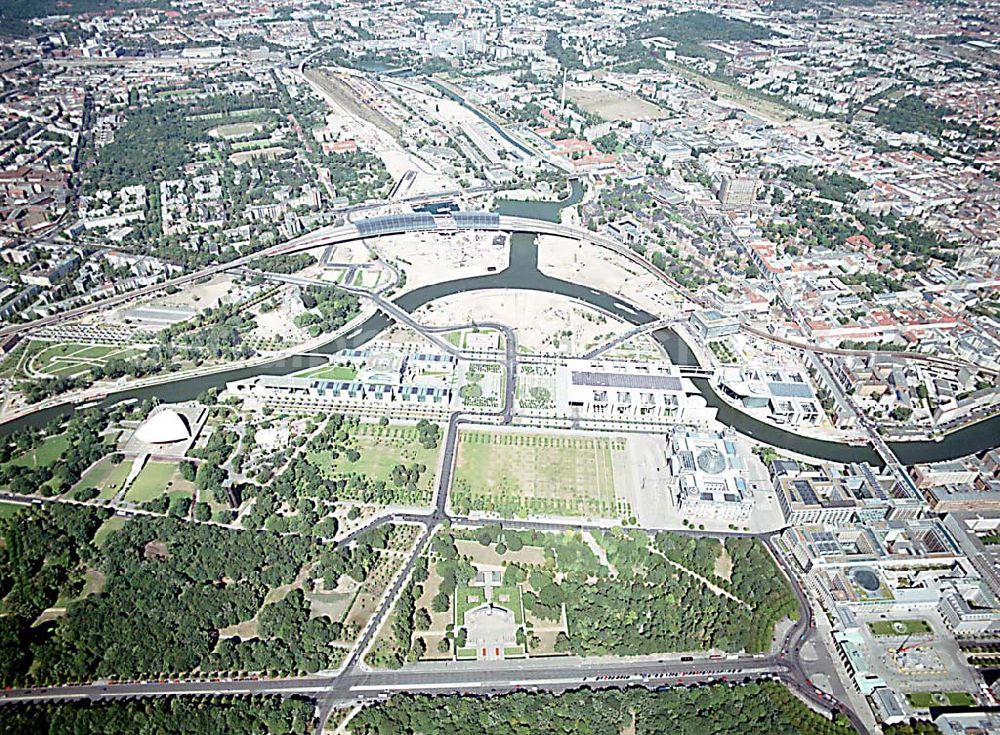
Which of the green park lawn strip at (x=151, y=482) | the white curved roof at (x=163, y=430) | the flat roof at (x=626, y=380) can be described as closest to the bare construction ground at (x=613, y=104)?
the flat roof at (x=626, y=380)

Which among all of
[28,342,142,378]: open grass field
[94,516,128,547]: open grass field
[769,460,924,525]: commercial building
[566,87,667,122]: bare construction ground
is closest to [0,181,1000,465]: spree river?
[769,460,924,525]: commercial building

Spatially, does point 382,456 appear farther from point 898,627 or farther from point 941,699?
point 941,699

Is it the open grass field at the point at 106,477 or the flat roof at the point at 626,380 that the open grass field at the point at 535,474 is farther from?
the open grass field at the point at 106,477

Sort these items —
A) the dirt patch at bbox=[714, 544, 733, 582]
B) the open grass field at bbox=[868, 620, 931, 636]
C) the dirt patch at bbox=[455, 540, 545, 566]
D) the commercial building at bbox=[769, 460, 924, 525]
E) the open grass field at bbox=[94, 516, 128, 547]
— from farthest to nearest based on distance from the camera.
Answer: the commercial building at bbox=[769, 460, 924, 525] < the open grass field at bbox=[94, 516, 128, 547] < the dirt patch at bbox=[455, 540, 545, 566] < the dirt patch at bbox=[714, 544, 733, 582] < the open grass field at bbox=[868, 620, 931, 636]

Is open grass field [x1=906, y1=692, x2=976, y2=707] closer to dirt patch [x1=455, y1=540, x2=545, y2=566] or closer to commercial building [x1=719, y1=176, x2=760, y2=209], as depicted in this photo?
dirt patch [x1=455, y1=540, x2=545, y2=566]

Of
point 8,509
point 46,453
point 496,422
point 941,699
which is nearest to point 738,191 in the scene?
point 496,422
